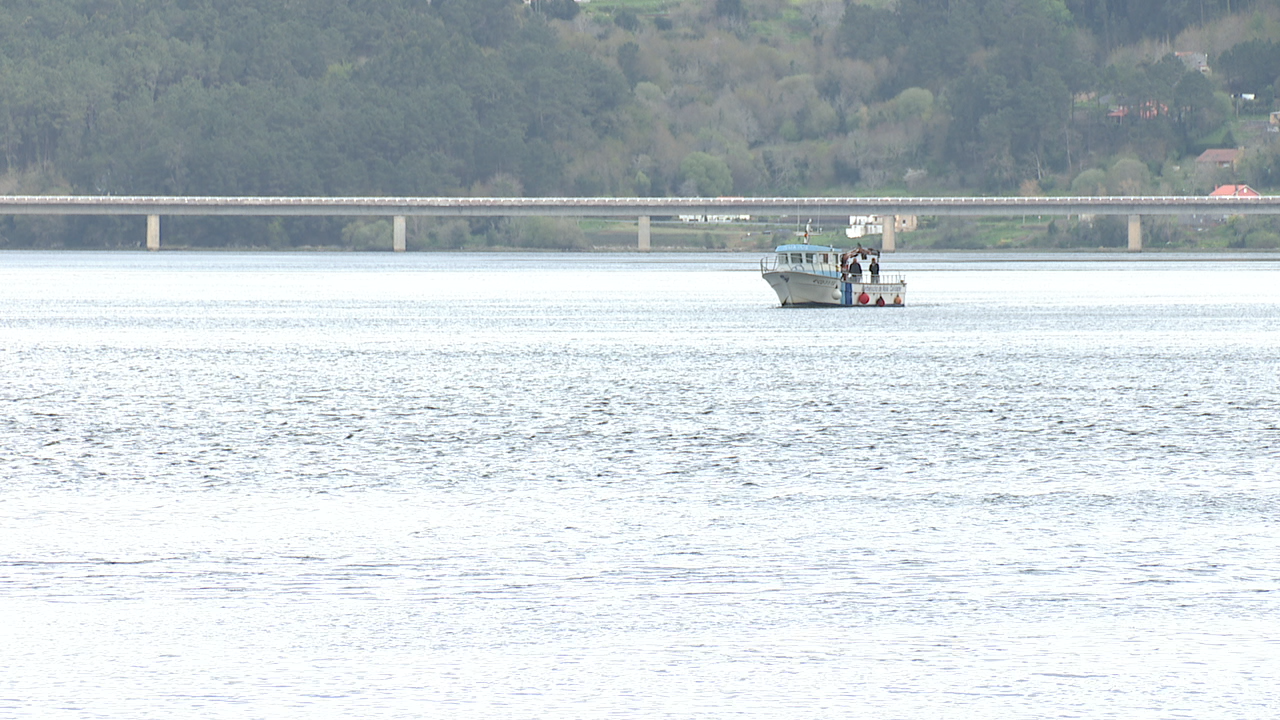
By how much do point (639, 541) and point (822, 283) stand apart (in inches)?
4374

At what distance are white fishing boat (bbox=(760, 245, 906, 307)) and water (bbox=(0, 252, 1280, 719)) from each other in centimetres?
6376

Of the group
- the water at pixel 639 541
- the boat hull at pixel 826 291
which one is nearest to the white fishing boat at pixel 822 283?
the boat hull at pixel 826 291

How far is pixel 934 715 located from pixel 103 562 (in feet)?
48.0

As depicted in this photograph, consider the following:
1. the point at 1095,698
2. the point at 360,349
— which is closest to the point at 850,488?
the point at 1095,698

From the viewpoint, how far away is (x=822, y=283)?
14350cm

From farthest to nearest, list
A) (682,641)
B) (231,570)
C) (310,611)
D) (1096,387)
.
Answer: (1096,387), (231,570), (310,611), (682,641)

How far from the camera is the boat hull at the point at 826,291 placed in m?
143

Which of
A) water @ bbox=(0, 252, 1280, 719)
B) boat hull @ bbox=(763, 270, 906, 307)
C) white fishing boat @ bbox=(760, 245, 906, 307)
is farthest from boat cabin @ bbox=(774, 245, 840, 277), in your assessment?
water @ bbox=(0, 252, 1280, 719)

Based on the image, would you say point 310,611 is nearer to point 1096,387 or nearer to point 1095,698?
point 1095,698

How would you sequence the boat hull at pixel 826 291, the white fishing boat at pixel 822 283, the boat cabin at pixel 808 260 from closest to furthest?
the boat hull at pixel 826 291 < the white fishing boat at pixel 822 283 < the boat cabin at pixel 808 260

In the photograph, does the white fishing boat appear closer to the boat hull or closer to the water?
the boat hull

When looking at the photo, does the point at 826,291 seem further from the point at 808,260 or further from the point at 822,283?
the point at 808,260

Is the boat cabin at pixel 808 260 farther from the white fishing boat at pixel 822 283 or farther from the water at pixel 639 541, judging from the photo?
the water at pixel 639 541

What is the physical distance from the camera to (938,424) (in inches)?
2184
